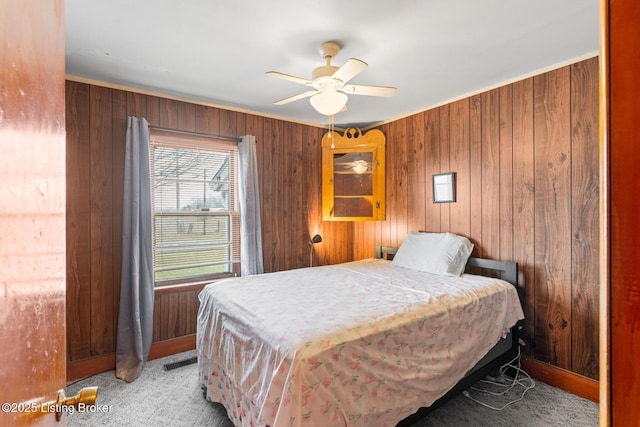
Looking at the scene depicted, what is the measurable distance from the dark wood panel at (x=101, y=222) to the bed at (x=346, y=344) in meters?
1.10

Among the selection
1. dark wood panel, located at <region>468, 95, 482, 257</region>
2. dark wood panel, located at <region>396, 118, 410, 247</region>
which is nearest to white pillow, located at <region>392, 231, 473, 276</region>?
dark wood panel, located at <region>468, 95, 482, 257</region>

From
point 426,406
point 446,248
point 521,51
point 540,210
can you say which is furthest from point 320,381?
point 521,51

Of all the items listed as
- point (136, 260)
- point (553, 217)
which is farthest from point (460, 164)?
point (136, 260)

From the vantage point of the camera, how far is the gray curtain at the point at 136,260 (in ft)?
8.55

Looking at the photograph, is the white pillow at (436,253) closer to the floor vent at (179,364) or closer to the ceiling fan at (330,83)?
the ceiling fan at (330,83)

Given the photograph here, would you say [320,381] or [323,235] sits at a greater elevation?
[323,235]

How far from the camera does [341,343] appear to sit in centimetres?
141

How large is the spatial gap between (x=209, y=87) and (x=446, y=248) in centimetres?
269

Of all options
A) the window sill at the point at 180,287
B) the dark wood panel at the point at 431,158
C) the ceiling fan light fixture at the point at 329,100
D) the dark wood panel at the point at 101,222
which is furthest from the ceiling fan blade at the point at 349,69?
the window sill at the point at 180,287

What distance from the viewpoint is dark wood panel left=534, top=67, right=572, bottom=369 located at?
2344mm

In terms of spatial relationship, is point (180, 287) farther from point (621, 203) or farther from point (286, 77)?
point (621, 203)

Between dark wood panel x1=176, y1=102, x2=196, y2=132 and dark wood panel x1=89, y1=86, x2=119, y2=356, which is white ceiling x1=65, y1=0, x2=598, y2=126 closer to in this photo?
dark wood panel x1=176, y1=102, x2=196, y2=132

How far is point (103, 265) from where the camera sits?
2645 mm

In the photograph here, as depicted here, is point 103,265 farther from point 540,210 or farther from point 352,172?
point 540,210
